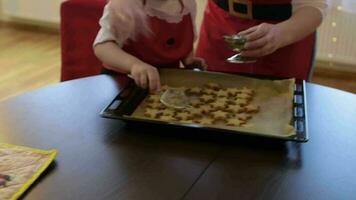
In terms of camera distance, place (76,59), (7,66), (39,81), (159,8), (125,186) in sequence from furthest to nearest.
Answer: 1. (7,66)
2. (39,81)
3. (76,59)
4. (159,8)
5. (125,186)

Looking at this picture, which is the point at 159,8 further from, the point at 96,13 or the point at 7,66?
the point at 7,66

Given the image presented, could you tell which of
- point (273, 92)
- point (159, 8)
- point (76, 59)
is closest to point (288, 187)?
point (273, 92)

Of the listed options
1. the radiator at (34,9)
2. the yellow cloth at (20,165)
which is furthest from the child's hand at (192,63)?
the radiator at (34,9)

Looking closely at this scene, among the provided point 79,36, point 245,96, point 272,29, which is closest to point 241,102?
point 245,96

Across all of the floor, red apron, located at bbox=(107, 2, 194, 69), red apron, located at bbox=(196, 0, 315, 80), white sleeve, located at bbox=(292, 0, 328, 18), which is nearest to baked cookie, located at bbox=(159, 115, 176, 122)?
red apron, located at bbox=(107, 2, 194, 69)

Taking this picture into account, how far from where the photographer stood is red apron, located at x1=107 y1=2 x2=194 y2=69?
126 centimetres

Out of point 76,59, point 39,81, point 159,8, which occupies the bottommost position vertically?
point 39,81

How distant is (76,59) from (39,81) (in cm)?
100

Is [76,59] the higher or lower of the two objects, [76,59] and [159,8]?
the lower

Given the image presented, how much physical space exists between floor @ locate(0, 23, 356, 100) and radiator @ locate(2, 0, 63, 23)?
0.11 m

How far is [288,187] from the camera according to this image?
0.78 metres

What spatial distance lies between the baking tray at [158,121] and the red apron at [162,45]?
17 centimetres

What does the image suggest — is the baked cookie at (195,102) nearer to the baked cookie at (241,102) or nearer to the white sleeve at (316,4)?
the baked cookie at (241,102)

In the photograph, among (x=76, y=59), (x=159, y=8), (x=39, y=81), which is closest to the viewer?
(x=159, y=8)
